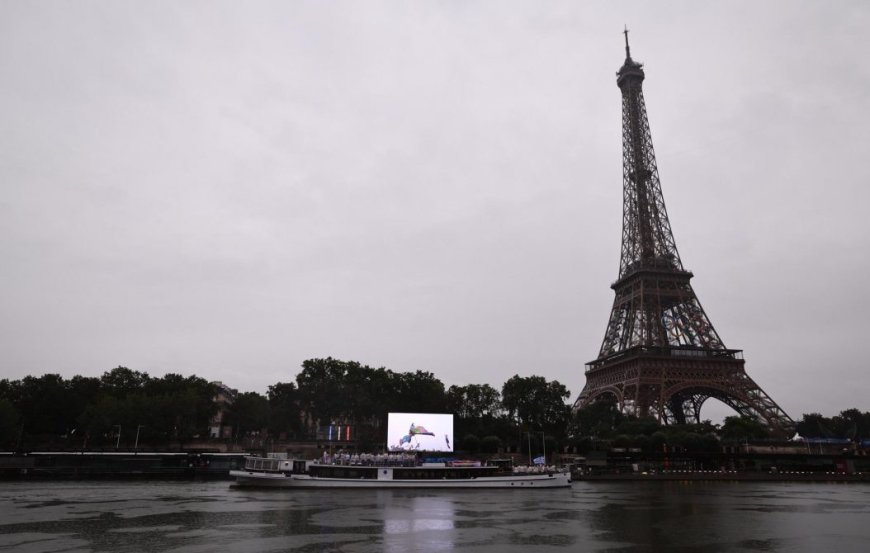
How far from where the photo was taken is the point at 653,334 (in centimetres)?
10406

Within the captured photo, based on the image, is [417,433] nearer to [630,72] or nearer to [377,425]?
[377,425]

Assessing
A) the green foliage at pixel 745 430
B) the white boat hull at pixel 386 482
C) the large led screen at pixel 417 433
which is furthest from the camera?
the green foliage at pixel 745 430

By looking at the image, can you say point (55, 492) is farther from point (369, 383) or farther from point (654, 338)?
point (654, 338)

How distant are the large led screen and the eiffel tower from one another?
32301 mm

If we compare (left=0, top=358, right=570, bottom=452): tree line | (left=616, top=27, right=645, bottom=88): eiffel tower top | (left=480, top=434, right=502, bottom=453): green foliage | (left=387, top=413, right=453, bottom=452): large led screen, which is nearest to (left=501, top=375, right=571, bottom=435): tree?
(left=0, top=358, right=570, bottom=452): tree line

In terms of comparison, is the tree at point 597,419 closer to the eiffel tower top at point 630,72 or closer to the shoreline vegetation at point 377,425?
the shoreline vegetation at point 377,425

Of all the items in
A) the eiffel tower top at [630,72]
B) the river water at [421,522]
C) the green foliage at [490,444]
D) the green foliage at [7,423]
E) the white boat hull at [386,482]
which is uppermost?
the eiffel tower top at [630,72]

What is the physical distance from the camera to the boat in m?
64.1

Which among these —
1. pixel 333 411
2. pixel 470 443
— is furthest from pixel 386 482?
pixel 333 411

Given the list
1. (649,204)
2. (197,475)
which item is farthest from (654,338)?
(197,475)

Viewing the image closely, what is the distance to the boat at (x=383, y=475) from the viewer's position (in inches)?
2525

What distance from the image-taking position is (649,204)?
11850 cm

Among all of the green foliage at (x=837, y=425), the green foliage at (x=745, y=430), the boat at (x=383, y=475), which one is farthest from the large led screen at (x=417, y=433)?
the green foliage at (x=837, y=425)

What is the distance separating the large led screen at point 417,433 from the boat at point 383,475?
1270 cm
